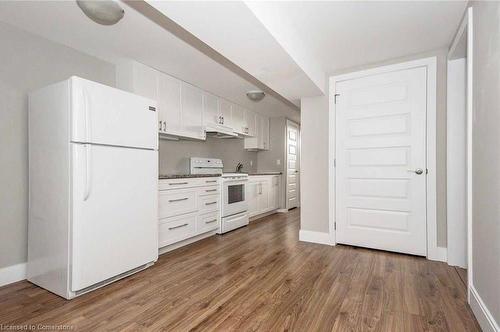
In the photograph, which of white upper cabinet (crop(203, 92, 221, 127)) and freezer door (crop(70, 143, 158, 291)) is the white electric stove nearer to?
white upper cabinet (crop(203, 92, 221, 127))

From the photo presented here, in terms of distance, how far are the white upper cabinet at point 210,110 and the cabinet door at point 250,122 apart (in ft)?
3.24

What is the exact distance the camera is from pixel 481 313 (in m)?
1.57

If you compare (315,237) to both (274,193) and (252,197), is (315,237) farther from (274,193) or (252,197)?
(274,193)

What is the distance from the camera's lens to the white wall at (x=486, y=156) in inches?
54.6

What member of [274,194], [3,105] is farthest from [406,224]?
[3,105]

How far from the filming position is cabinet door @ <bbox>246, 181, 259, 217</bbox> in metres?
4.71

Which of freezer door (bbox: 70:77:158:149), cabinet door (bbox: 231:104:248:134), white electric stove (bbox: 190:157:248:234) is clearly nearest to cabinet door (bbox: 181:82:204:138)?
white electric stove (bbox: 190:157:248:234)

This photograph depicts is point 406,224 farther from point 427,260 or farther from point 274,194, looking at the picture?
point 274,194

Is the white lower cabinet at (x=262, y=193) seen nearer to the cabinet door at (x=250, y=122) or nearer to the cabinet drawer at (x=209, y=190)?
the cabinet drawer at (x=209, y=190)

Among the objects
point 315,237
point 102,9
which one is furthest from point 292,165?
point 102,9

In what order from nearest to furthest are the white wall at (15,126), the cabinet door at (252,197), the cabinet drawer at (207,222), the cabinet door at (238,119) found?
the white wall at (15,126), the cabinet drawer at (207,222), the cabinet door at (252,197), the cabinet door at (238,119)

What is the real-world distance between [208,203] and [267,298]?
1.95m

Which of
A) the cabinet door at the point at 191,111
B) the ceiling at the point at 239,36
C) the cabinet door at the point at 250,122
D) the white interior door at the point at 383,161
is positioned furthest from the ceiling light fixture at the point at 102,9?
the cabinet door at the point at 250,122

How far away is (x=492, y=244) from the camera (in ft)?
4.72
